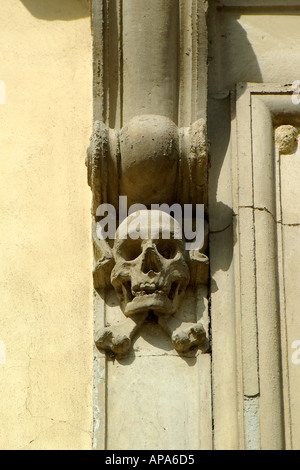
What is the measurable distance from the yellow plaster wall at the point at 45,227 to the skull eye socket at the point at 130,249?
0.88 ft

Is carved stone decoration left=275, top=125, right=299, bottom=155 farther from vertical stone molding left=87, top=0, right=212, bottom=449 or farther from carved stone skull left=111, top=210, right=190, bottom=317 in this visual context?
carved stone skull left=111, top=210, right=190, bottom=317

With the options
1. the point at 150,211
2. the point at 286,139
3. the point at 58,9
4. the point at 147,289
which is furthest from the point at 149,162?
the point at 58,9

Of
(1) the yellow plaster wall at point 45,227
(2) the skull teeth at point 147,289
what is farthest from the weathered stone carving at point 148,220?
(1) the yellow plaster wall at point 45,227

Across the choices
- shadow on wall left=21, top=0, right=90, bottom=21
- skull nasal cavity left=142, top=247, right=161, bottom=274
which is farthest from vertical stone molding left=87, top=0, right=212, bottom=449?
shadow on wall left=21, top=0, right=90, bottom=21

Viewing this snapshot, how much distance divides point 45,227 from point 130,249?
45cm

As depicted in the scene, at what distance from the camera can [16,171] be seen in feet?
14.0

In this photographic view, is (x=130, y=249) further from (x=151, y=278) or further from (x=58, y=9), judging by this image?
(x=58, y=9)

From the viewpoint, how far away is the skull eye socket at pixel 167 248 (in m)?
3.75

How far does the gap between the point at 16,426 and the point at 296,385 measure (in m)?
0.78

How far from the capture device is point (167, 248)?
3.77m

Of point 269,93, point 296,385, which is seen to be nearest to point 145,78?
point 269,93

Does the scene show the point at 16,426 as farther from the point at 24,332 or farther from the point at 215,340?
the point at 215,340

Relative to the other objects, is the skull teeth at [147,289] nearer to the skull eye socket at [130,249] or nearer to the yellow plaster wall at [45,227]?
the skull eye socket at [130,249]

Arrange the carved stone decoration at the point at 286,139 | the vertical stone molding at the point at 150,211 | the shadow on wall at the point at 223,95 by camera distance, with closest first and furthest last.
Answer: the vertical stone molding at the point at 150,211 → the shadow on wall at the point at 223,95 → the carved stone decoration at the point at 286,139
